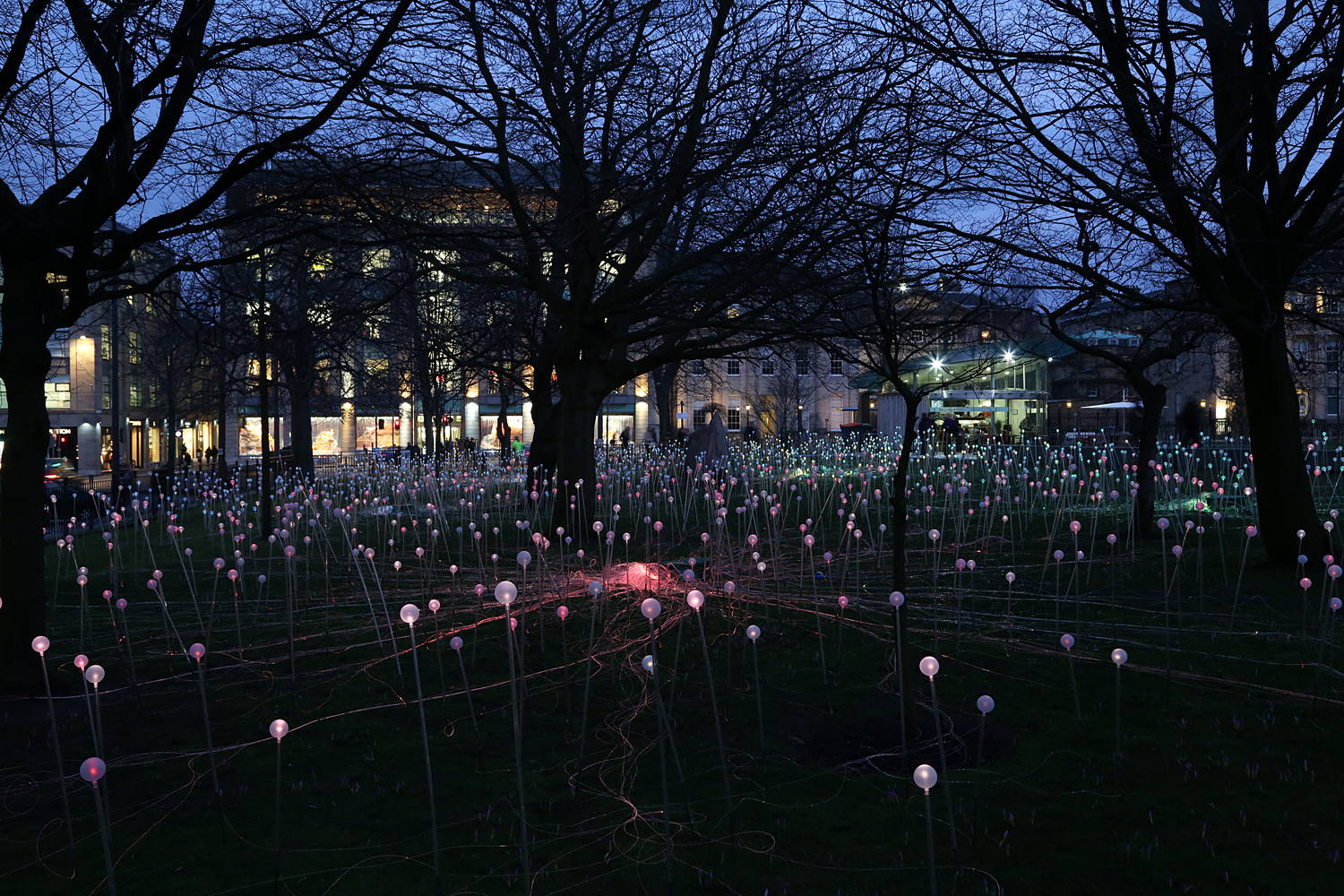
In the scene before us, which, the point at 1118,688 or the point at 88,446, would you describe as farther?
the point at 88,446

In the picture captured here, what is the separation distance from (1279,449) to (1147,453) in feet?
9.44

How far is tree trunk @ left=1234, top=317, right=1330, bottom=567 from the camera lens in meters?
9.73

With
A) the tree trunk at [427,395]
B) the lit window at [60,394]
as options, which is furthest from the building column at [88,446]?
the tree trunk at [427,395]

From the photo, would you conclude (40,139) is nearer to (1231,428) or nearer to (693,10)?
(693,10)

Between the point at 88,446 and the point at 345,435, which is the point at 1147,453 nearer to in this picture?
the point at 88,446

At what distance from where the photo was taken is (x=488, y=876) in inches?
148

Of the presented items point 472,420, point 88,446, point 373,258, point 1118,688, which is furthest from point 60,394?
point 1118,688

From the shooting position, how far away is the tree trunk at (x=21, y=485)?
6.45m

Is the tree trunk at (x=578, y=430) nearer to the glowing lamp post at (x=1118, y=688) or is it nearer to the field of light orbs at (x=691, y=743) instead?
the field of light orbs at (x=691, y=743)

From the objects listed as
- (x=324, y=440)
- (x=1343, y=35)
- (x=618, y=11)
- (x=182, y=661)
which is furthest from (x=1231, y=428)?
(x=324, y=440)

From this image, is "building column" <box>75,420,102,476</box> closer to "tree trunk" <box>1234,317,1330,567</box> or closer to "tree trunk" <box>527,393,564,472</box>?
"tree trunk" <box>527,393,564,472</box>

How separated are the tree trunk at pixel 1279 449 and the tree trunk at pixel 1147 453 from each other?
2.40 metres

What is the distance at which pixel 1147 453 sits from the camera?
12.6m

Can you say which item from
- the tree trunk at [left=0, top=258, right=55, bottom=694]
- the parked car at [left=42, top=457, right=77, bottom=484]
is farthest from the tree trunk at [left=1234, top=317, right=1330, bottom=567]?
the parked car at [left=42, top=457, right=77, bottom=484]
